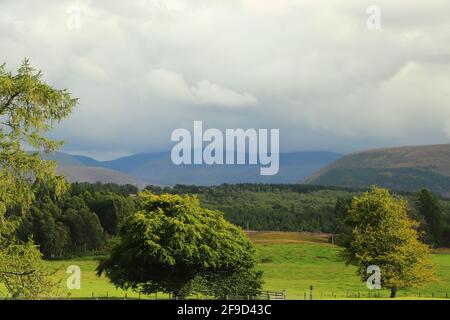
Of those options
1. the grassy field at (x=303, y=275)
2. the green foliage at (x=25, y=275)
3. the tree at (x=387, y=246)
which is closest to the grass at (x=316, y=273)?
the grassy field at (x=303, y=275)

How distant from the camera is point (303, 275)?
116 m

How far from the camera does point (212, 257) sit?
6431cm

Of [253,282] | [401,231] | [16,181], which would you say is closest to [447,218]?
[401,231]

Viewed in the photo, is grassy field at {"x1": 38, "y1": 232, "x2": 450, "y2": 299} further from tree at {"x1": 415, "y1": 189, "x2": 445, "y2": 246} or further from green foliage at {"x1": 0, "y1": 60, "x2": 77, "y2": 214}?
green foliage at {"x1": 0, "y1": 60, "x2": 77, "y2": 214}

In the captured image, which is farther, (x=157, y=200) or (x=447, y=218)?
(x=447, y=218)

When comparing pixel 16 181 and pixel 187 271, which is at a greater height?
pixel 16 181

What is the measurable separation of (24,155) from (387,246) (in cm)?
5705

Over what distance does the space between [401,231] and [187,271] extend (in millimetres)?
28328

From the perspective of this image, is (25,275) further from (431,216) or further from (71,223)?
(431,216)

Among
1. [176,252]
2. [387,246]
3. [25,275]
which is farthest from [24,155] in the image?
[387,246]

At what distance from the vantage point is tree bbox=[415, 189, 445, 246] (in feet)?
582

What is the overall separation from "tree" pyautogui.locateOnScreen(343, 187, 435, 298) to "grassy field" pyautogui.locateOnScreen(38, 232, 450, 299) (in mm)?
3252
